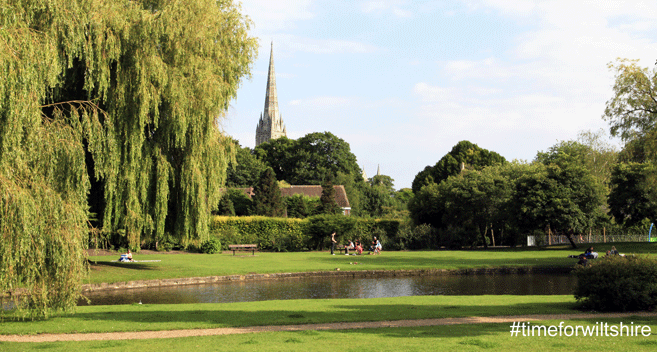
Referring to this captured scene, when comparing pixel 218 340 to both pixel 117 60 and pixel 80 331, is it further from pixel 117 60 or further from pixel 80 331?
pixel 117 60

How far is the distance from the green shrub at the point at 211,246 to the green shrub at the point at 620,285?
28502 millimetres

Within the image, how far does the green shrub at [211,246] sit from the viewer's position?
37438mm

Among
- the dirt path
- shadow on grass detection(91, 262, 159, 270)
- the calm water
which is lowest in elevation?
the calm water

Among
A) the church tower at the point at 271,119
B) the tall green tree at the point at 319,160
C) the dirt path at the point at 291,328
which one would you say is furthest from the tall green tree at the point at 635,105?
the church tower at the point at 271,119

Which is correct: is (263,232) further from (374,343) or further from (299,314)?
(374,343)

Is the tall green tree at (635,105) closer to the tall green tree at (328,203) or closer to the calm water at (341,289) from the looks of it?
the calm water at (341,289)

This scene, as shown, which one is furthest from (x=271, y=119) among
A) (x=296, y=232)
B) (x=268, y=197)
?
(x=296, y=232)

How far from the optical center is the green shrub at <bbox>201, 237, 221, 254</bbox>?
37.4 m

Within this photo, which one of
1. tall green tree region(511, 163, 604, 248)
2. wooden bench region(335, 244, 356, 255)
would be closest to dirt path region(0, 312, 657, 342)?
wooden bench region(335, 244, 356, 255)

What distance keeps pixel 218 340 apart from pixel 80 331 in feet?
10.5

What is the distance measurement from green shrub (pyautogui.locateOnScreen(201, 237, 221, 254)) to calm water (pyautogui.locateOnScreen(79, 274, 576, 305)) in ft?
52.6

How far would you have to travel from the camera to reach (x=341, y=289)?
20.0 metres

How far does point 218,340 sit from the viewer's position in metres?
9.22

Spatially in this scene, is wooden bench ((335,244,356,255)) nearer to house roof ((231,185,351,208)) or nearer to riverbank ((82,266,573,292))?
riverbank ((82,266,573,292))
